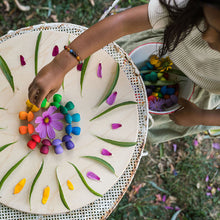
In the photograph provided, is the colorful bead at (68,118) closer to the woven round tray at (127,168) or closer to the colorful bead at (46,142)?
the colorful bead at (46,142)

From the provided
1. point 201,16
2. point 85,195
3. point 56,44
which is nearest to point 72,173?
point 85,195

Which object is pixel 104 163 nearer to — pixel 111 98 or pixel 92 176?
pixel 92 176

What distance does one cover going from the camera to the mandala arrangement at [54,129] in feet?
2.49

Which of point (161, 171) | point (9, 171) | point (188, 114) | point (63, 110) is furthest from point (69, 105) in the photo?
point (161, 171)

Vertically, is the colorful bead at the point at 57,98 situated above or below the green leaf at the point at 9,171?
above

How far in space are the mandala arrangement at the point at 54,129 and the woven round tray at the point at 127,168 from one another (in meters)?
0.06

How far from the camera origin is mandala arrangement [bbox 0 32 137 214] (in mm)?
760

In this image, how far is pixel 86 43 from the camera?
0.73m

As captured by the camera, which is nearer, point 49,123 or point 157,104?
point 49,123

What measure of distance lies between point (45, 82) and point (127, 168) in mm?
378

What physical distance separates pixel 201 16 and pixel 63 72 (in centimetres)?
→ 37

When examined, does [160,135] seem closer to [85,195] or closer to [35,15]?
[85,195]

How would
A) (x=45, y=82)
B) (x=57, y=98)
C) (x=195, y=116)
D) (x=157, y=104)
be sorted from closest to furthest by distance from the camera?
(x=45, y=82)
(x=57, y=98)
(x=195, y=116)
(x=157, y=104)

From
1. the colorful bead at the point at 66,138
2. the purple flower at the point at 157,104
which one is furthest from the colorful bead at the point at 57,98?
the purple flower at the point at 157,104
